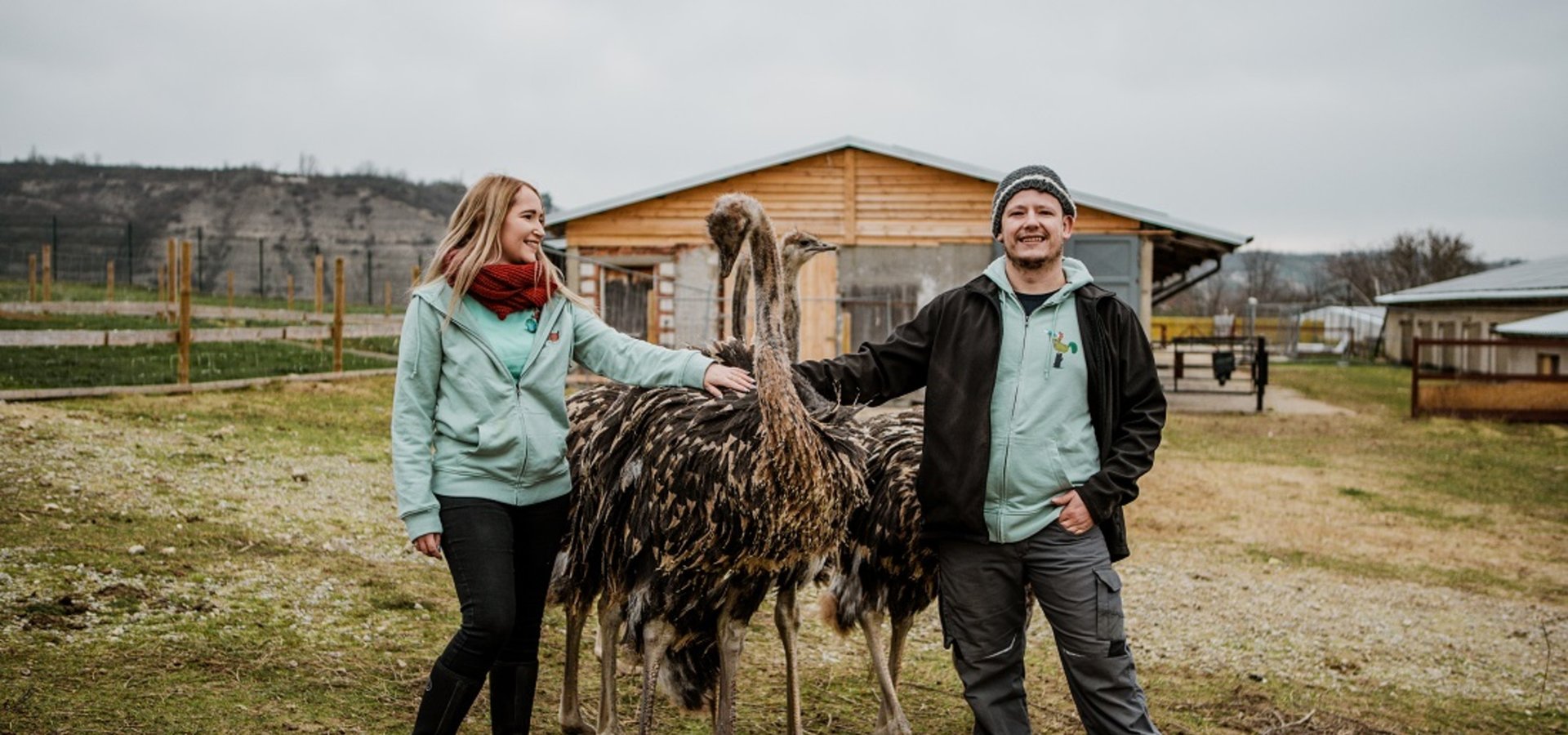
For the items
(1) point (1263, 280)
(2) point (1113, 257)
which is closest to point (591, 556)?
(2) point (1113, 257)

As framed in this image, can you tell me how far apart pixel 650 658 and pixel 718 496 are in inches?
30.0

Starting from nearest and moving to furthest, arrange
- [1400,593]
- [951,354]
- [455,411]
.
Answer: [455,411], [951,354], [1400,593]

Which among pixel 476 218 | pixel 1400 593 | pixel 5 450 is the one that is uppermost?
pixel 476 218

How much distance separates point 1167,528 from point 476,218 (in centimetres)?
792

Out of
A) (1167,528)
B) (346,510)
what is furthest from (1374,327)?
(346,510)

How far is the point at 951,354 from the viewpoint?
159 inches

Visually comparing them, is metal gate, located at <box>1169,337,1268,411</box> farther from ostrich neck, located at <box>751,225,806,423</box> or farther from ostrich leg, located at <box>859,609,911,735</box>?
ostrich neck, located at <box>751,225,806,423</box>

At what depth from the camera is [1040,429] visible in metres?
3.88

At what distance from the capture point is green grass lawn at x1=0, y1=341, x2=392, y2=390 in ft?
39.5

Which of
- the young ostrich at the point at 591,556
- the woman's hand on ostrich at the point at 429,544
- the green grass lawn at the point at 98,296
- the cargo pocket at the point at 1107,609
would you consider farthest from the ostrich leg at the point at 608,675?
the green grass lawn at the point at 98,296

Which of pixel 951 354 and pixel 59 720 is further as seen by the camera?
pixel 59 720

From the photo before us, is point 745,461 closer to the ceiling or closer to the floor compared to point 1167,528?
closer to the ceiling

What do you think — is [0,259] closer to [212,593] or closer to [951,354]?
[212,593]

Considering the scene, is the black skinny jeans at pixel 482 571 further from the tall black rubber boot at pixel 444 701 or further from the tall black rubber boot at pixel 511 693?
the tall black rubber boot at pixel 511 693
